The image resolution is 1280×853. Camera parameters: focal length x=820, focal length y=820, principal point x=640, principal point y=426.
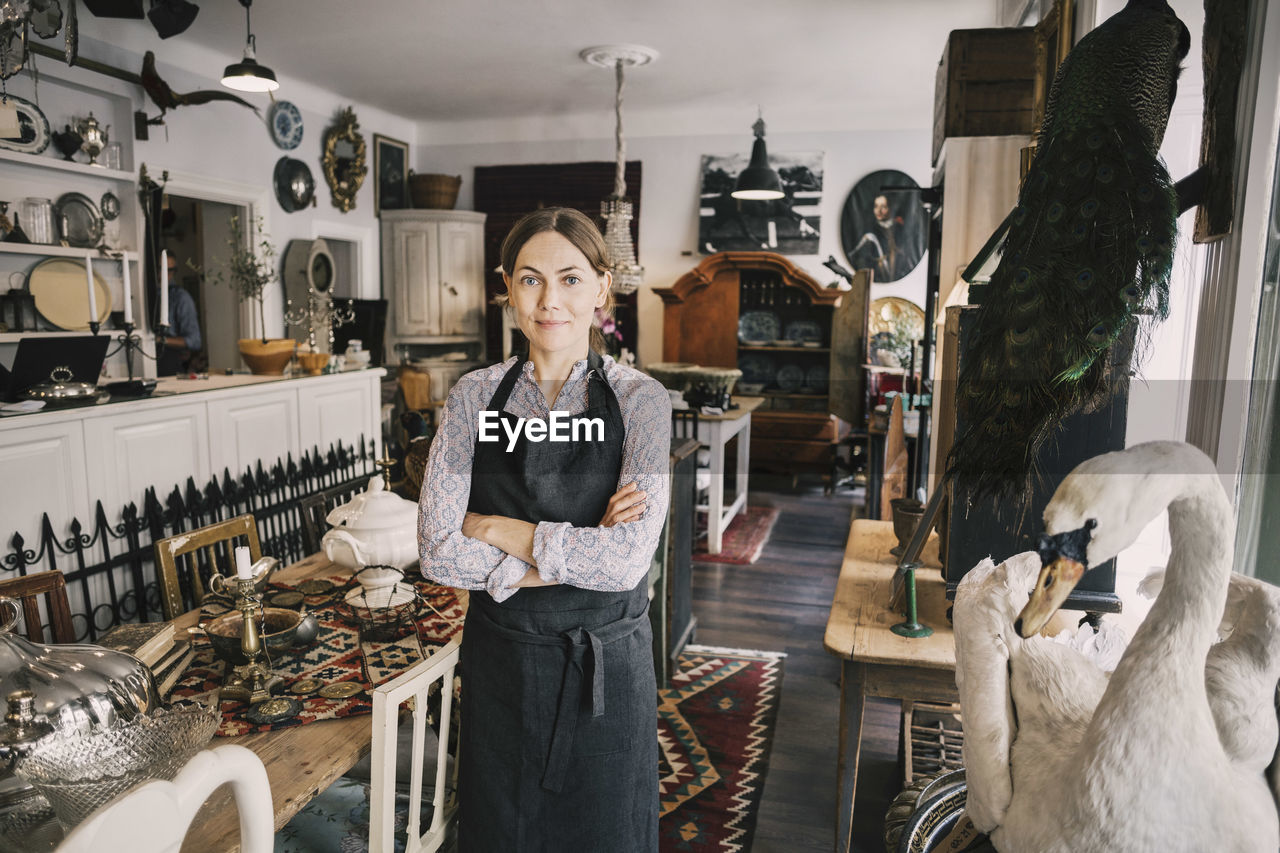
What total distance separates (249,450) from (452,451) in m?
2.69

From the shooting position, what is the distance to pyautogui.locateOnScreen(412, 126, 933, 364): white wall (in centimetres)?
734

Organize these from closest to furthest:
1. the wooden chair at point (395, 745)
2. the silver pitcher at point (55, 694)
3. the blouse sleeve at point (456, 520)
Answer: the silver pitcher at point (55, 694), the wooden chair at point (395, 745), the blouse sleeve at point (456, 520)

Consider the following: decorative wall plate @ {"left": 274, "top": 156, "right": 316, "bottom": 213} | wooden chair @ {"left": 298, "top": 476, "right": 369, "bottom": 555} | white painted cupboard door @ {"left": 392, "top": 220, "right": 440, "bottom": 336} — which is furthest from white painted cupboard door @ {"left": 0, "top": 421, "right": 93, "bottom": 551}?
white painted cupboard door @ {"left": 392, "top": 220, "right": 440, "bottom": 336}

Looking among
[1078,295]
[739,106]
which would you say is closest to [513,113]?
[739,106]

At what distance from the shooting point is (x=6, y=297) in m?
4.59

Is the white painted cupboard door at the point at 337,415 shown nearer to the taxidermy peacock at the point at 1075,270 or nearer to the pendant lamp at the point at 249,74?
the pendant lamp at the point at 249,74

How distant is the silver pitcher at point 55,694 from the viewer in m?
1.05

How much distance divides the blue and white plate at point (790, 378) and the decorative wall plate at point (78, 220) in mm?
5288

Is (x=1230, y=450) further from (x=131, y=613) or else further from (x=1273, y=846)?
(x=131, y=613)

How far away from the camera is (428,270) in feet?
26.4

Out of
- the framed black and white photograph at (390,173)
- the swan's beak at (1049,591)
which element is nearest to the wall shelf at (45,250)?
the framed black and white photograph at (390,173)

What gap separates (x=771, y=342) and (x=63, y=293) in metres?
5.28

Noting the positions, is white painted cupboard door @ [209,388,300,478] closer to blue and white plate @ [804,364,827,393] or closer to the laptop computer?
the laptop computer

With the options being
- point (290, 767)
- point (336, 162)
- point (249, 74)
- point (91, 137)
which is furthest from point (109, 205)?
point (290, 767)
